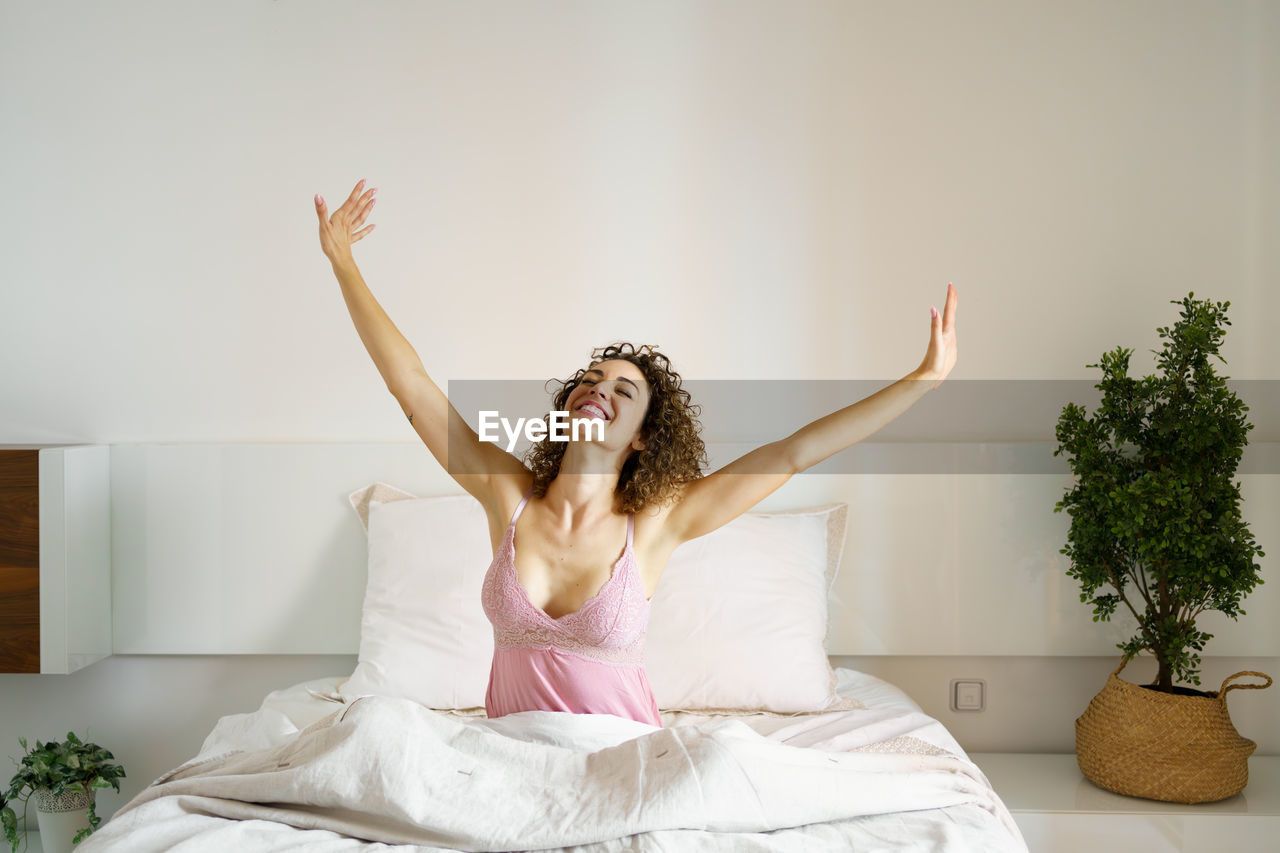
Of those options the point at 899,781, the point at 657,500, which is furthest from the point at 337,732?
the point at 899,781

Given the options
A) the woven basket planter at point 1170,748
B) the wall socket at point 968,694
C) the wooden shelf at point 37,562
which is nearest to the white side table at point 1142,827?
the woven basket planter at point 1170,748

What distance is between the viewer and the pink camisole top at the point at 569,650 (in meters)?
1.72

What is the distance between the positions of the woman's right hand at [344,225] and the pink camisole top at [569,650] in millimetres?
617

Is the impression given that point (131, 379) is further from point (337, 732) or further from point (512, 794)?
point (512, 794)

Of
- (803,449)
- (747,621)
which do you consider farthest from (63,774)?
(803,449)

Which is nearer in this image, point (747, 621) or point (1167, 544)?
point (1167, 544)

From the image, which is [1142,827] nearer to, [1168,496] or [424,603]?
[1168,496]

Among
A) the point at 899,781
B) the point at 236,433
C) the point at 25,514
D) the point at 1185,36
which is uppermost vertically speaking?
the point at 1185,36

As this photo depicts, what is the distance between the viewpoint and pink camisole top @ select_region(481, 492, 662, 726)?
1.72m

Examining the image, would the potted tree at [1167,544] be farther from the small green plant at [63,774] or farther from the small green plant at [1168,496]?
the small green plant at [63,774]

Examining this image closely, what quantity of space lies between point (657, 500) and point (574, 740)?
0.49 meters

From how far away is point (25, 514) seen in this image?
7.66 feet

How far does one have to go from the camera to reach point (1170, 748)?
7.13 feet

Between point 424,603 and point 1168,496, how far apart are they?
1666mm
